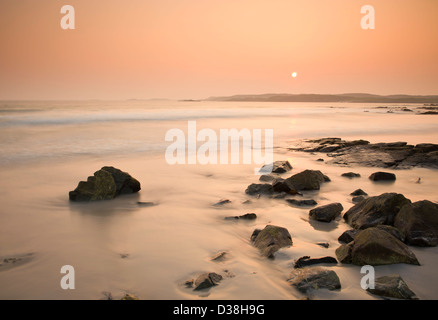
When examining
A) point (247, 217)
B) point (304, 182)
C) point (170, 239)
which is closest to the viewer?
point (170, 239)

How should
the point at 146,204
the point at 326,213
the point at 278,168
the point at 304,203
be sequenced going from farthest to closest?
1. the point at 278,168
2. the point at 146,204
3. the point at 304,203
4. the point at 326,213

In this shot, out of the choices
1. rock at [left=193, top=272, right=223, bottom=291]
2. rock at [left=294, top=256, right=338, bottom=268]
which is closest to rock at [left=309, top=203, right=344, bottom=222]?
rock at [left=294, top=256, right=338, bottom=268]

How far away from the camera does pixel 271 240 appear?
445 cm

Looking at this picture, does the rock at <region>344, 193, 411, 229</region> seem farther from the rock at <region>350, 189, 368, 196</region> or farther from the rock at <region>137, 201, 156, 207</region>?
the rock at <region>137, 201, 156, 207</region>

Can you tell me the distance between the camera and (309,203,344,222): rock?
5.46 meters

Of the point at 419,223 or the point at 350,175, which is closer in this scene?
the point at 419,223

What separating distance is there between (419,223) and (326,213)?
54.7 inches

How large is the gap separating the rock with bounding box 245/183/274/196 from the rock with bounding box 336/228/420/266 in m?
3.17

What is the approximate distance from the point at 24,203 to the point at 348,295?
21.0ft

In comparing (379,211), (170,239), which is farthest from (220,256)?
(379,211)

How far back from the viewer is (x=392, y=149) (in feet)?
41.4

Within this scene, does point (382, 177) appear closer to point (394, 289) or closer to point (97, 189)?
point (394, 289)
